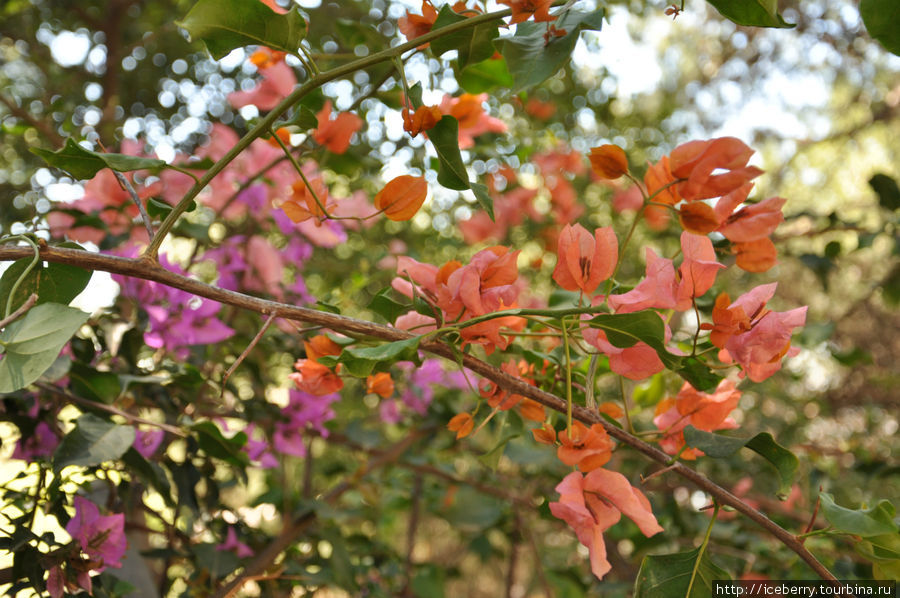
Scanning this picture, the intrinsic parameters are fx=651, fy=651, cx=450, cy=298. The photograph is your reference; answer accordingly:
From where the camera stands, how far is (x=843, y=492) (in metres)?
1.76

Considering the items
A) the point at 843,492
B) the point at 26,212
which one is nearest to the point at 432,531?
the point at 843,492

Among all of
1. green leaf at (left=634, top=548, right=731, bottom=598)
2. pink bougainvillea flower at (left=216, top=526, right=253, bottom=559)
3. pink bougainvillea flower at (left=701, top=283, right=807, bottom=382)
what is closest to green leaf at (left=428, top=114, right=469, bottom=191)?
pink bougainvillea flower at (left=701, top=283, right=807, bottom=382)

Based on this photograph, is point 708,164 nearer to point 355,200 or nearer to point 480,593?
point 355,200

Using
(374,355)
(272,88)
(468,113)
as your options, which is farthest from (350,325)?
(272,88)

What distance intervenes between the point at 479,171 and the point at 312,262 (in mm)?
444

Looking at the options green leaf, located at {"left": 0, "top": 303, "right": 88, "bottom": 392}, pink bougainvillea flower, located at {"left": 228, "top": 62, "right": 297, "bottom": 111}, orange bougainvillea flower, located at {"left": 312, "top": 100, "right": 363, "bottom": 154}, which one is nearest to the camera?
green leaf, located at {"left": 0, "top": 303, "right": 88, "bottom": 392}

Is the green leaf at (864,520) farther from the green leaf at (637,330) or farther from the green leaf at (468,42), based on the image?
the green leaf at (468,42)

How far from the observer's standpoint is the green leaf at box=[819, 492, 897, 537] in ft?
1.49

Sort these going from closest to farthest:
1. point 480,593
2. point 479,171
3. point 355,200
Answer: point 355,200 < point 479,171 < point 480,593

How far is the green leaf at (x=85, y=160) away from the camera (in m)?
0.50

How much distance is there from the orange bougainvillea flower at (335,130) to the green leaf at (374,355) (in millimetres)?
350

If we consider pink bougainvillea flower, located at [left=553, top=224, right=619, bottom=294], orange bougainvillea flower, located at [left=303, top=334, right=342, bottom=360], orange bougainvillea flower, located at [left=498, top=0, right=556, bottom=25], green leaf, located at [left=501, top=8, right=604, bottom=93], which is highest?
orange bougainvillea flower, located at [left=498, top=0, right=556, bottom=25]

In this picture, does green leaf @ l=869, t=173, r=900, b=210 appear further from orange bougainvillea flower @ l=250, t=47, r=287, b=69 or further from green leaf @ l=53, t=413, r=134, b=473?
green leaf @ l=53, t=413, r=134, b=473

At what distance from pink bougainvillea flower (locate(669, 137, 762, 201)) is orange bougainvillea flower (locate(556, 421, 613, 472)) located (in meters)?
0.21
